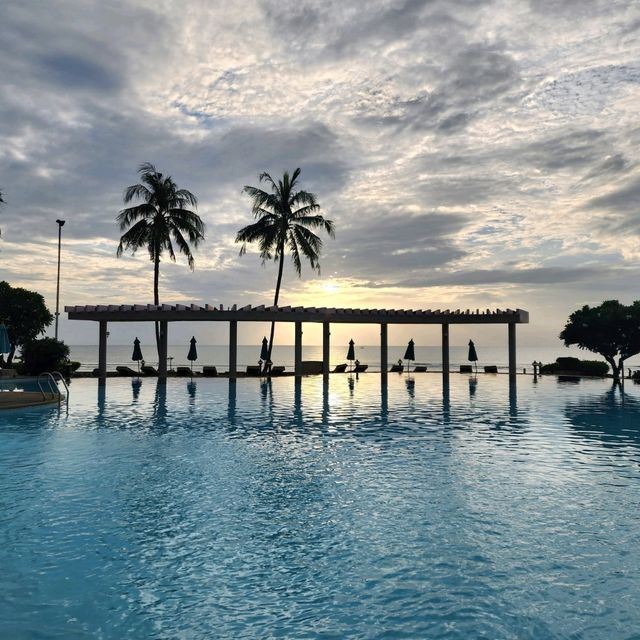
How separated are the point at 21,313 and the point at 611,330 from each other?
45.2 meters

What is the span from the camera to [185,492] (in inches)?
379

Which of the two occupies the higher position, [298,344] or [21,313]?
[21,313]

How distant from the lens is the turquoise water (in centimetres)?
543

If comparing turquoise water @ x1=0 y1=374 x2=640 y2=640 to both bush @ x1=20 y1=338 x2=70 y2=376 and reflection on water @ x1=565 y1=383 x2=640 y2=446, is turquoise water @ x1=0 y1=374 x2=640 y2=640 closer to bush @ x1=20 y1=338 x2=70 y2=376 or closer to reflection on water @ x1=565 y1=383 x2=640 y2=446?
reflection on water @ x1=565 y1=383 x2=640 y2=446

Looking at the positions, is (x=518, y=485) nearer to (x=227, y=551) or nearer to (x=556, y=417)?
(x=227, y=551)

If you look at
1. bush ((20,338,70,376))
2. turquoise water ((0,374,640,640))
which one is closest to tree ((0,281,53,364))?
bush ((20,338,70,376))

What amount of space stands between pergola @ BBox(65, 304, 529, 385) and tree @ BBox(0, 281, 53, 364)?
38.5 ft

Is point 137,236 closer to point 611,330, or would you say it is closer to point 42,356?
point 42,356

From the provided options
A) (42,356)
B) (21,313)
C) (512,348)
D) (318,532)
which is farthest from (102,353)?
(318,532)

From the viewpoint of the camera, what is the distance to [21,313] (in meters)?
40.9

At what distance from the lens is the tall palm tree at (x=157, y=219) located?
35000mm

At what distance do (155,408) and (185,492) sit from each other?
11.7 meters

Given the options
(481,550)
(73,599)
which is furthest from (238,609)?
(481,550)

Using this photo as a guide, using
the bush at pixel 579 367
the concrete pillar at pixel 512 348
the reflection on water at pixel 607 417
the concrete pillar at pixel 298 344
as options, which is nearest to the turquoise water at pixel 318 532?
the reflection on water at pixel 607 417
